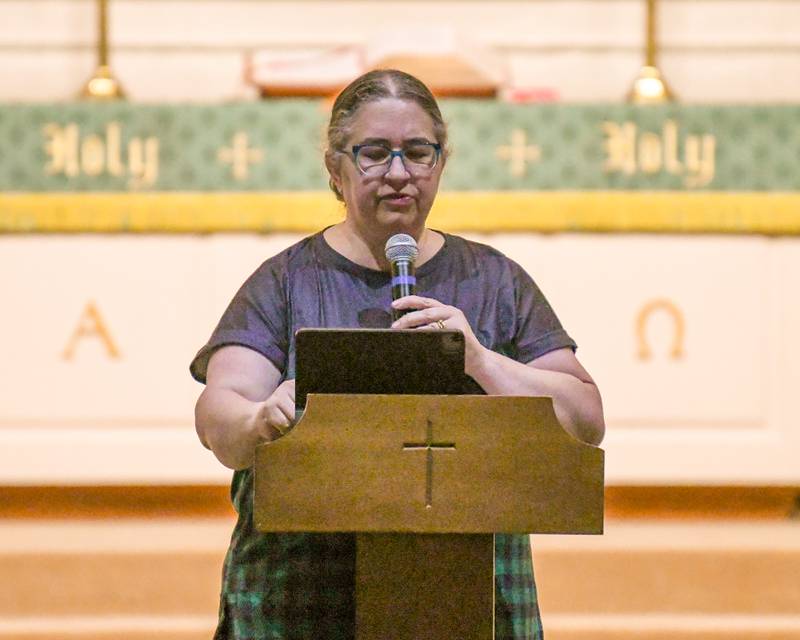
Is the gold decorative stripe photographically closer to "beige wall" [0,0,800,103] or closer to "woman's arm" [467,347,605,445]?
"beige wall" [0,0,800,103]

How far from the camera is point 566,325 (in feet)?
12.7

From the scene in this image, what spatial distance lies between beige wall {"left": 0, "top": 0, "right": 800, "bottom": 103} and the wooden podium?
12.1ft

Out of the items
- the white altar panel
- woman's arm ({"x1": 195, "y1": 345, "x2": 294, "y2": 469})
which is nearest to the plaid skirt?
woman's arm ({"x1": 195, "y1": 345, "x2": 294, "y2": 469})

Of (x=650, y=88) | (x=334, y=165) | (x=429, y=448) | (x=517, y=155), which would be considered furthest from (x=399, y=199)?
(x=650, y=88)

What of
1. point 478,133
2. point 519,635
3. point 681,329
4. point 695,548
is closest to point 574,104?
point 478,133

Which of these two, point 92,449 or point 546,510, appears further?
point 92,449

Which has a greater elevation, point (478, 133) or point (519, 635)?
point (478, 133)

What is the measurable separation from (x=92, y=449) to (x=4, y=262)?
0.66 m

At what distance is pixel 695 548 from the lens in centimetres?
311

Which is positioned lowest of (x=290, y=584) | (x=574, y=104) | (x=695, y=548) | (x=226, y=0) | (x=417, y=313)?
(x=695, y=548)

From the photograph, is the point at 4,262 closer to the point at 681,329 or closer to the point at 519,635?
the point at 681,329

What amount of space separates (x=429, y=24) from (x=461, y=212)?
1356 mm

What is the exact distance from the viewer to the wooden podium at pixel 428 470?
140cm

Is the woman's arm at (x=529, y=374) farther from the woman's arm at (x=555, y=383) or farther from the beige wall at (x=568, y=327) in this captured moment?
the beige wall at (x=568, y=327)
